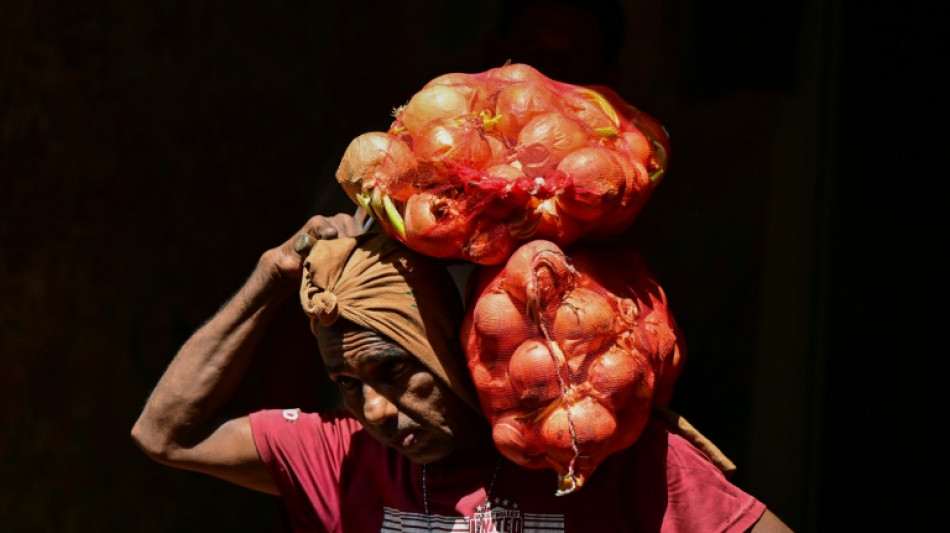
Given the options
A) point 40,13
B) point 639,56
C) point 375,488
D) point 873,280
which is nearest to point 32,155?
point 40,13

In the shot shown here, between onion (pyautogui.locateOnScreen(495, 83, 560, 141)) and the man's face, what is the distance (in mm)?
475

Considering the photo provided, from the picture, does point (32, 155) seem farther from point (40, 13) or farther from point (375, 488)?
point (375, 488)

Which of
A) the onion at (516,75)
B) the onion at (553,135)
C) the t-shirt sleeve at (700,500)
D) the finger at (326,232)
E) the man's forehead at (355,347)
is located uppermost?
the onion at (516,75)

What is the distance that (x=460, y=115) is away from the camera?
2.54 metres

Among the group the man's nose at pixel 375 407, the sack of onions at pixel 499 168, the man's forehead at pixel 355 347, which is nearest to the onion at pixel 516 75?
the sack of onions at pixel 499 168

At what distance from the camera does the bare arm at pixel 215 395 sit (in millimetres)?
3070

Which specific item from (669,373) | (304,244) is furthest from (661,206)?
(304,244)

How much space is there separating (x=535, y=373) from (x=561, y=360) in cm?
5

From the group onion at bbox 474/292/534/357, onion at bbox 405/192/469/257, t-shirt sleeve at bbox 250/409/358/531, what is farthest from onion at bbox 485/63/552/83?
t-shirt sleeve at bbox 250/409/358/531

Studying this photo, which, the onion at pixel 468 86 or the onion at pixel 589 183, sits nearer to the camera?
the onion at pixel 589 183

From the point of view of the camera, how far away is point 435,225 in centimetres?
249

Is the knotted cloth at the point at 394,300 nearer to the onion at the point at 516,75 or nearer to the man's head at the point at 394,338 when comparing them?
the man's head at the point at 394,338

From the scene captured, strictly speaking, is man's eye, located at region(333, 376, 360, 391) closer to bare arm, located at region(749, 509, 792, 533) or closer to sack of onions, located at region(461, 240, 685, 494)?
sack of onions, located at region(461, 240, 685, 494)

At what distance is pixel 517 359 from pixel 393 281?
0.37 metres
